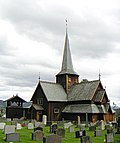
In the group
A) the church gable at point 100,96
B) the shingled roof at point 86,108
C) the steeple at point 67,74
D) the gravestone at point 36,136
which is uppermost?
the steeple at point 67,74

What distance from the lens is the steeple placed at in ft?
168

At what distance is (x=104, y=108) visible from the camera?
43.7m

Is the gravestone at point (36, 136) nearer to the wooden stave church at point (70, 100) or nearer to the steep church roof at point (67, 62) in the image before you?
the wooden stave church at point (70, 100)

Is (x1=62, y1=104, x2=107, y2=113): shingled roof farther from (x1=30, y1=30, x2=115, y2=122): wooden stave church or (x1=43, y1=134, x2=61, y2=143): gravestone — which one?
(x1=43, y1=134, x2=61, y2=143): gravestone

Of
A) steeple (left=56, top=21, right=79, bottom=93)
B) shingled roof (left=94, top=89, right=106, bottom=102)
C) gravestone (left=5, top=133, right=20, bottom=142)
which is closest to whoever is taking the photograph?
gravestone (left=5, top=133, right=20, bottom=142)

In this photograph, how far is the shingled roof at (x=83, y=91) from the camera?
4476 centimetres

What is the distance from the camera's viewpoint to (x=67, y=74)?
51.3m

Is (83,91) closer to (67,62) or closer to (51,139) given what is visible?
(67,62)

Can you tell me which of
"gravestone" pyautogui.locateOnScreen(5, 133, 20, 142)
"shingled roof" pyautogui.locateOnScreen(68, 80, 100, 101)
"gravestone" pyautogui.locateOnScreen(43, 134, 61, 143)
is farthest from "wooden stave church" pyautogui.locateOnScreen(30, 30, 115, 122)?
"gravestone" pyautogui.locateOnScreen(43, 134, 61, 143)

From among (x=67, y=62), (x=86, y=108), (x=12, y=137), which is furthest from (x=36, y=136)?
(x=67, y=62)

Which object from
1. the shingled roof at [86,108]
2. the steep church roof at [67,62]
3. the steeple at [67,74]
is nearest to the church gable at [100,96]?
the shingled roof at [86,108]

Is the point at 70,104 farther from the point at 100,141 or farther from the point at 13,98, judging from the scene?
the point at 100,141

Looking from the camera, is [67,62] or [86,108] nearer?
[86,108]

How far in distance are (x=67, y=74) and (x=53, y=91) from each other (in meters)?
5.27
